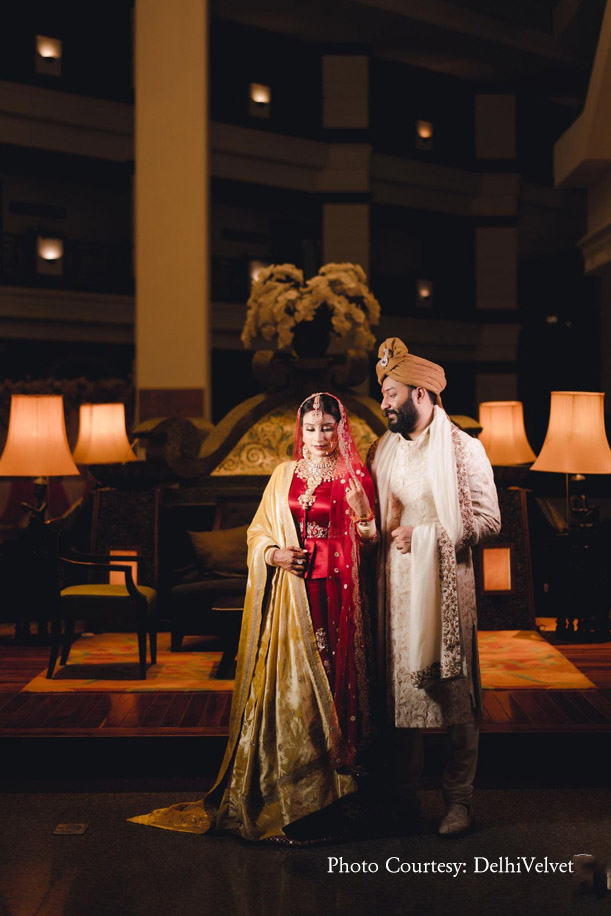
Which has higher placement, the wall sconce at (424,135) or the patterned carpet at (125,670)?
the wall sconce at (424,135)

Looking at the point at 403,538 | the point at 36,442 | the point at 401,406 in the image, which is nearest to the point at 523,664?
the point at 403,538

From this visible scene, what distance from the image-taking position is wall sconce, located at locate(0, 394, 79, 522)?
5.68 meters

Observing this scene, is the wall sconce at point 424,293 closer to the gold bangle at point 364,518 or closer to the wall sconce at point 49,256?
the wall sconce at point 49,256

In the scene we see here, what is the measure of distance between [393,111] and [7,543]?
11363 millimetres

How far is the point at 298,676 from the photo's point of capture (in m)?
3.34

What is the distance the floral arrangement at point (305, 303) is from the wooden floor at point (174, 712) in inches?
97.2

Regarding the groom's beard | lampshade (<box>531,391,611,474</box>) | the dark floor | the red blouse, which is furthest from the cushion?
the groom's beard

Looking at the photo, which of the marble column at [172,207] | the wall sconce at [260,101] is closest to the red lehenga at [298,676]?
the marble column at [172,207]

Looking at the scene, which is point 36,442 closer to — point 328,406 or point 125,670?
point 125,670

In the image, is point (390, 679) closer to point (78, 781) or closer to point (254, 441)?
point (78, 781)

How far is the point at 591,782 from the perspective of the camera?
392cm

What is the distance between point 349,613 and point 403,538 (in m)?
0.30

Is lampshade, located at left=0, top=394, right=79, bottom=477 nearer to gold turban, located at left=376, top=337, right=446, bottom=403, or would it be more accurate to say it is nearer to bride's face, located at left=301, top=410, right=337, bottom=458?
bride's face, located at left=301, top=410, right=337, bottom=458

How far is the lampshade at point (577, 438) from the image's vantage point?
561 centimetres
